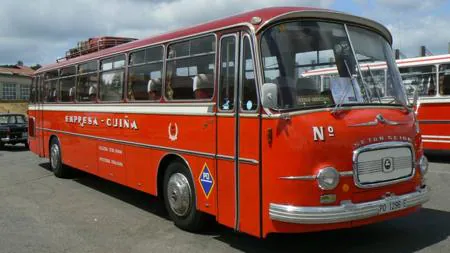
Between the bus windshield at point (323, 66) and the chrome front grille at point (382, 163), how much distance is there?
563mm

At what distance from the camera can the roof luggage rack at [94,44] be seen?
35.7 feet

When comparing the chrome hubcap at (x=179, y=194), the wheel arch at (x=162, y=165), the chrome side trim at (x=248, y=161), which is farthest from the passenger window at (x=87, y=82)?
the chrome side trim at (x=248, y=161)

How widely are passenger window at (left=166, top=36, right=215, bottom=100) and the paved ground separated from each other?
1870mm

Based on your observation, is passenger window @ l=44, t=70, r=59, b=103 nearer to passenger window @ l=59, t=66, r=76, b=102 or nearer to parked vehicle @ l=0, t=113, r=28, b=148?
passenger window @ l=59, t=66, r=76, b=102

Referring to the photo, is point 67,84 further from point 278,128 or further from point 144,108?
point 278,128

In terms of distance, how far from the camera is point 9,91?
90.1m

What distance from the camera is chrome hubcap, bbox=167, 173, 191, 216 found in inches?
278

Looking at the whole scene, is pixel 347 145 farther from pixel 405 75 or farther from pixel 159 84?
pixel 405 75

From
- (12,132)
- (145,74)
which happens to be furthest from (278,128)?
(12,132)

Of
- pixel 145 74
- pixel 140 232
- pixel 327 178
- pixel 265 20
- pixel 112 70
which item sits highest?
pixel 265 20

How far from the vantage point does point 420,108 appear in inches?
582

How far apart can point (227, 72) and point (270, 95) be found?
108 cm

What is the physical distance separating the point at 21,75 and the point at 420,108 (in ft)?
293

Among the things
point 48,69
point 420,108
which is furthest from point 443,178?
point 48,69
